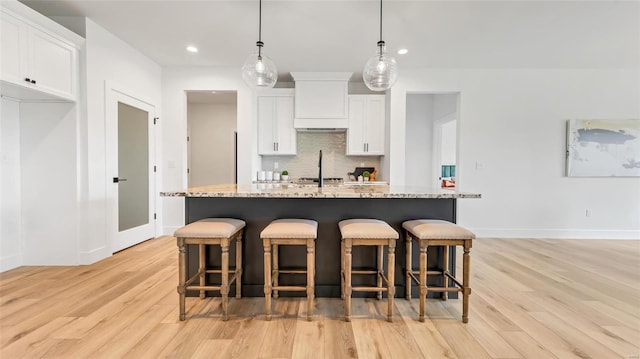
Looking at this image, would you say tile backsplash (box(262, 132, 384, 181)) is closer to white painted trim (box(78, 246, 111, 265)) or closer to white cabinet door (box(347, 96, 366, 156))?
white cabinet door (box(347, 96, 366, 156))

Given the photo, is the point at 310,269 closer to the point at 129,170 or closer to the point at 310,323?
the point at 310,323

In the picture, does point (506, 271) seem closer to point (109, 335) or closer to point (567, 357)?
point (567, 357)

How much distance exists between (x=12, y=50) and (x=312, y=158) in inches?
148

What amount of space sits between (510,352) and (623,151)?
15.8ft

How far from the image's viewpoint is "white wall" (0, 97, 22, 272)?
2.86 m

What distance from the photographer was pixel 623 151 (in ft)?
14.6

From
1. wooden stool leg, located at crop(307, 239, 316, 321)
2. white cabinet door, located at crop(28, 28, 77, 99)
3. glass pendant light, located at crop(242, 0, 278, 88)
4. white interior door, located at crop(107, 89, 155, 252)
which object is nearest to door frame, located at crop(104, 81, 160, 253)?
white interior door, located at crop(107, 89, 155, 252)

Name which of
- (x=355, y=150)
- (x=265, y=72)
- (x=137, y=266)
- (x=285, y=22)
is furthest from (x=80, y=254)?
(x=355, y=150)

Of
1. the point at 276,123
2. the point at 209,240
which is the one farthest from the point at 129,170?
the point at 209,240

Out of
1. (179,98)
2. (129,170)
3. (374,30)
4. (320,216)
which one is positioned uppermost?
(374,30)

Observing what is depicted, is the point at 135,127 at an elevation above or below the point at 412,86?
below

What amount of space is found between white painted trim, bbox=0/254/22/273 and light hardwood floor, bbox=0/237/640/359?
0.41 ft

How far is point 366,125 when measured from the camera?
4.79m

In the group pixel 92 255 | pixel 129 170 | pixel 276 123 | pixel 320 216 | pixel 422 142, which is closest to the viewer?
pixel 320 216
